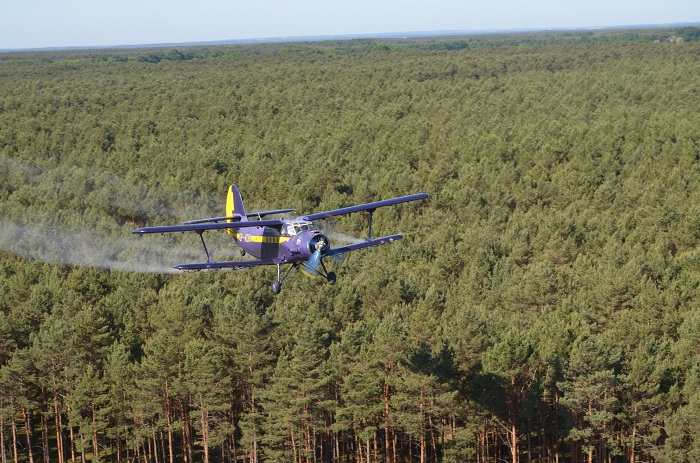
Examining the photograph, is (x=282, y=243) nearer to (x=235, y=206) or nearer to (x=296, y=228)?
(x=296, y=228)

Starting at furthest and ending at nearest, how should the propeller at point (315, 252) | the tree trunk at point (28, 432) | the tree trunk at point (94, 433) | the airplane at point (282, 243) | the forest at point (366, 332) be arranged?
the tree trunk at point (28, 432), the tree trunk at point (94, 433), the forest at point (366, 332), the airplane at point (282, 243), the propeller at point (315, 252)

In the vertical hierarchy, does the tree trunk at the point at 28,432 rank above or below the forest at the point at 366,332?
below

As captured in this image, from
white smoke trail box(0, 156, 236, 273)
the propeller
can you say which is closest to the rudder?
the propeller

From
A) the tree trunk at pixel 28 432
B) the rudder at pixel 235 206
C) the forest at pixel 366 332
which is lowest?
the tree trunk at pixel 28 432

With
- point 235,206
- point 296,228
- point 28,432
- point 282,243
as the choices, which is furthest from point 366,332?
point 28,432

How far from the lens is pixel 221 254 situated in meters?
88.0

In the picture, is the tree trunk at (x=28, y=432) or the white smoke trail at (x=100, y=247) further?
the white smoke trail at (x=100, y=247)

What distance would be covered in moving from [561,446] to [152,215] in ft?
210

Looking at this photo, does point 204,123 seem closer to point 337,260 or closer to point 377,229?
point 377,229

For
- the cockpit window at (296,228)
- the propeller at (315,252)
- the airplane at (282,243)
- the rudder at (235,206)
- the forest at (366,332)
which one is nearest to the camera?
the propeller at (315,252)

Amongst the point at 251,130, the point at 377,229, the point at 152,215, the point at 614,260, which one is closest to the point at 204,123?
the point at 251,130

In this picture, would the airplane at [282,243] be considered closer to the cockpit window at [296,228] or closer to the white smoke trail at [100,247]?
the cockpit window at [296,228]

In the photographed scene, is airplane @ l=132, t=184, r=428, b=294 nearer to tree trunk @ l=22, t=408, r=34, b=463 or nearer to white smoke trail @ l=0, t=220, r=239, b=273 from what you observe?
tree trunk @ l=22, t=408, r=34, b=463

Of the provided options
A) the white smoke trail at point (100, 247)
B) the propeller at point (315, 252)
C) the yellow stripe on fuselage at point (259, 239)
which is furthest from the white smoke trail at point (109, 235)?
the propeller at point (315, 252)
